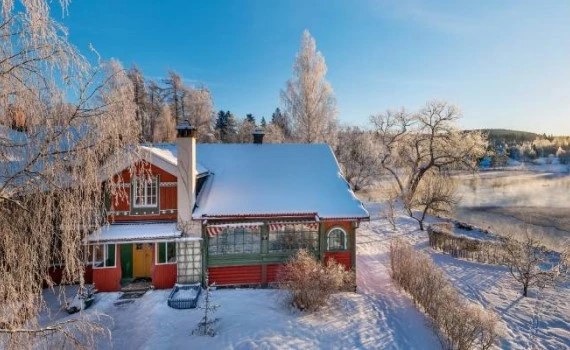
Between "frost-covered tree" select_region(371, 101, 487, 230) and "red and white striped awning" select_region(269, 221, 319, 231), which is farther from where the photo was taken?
"frost-covered tree" select_region(371, 101, 487, 230)

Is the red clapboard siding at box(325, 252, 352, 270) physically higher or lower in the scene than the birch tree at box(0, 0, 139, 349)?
lower

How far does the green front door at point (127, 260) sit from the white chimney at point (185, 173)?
2766mm

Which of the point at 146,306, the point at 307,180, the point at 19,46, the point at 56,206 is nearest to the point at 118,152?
the point at 56,206

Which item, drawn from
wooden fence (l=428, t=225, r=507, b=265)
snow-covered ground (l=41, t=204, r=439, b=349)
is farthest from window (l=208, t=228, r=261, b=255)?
wooden fence (l=428, t=225, r=507, b=265)

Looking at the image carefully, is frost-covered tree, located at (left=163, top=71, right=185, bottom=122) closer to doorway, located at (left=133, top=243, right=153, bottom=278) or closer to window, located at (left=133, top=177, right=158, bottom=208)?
window, located at (left=133, top=177, right=158, bottom=208)

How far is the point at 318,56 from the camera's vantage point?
31922 mm

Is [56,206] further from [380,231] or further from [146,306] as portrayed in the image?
[380,231]

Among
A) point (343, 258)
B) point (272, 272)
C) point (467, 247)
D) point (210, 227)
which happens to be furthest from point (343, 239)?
point (467, 247)

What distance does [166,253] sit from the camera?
12828mm

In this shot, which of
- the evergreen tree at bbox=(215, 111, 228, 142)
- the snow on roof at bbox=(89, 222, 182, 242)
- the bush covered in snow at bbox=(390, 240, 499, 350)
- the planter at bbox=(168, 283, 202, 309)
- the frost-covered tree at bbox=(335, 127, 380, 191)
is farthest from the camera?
the evergreen tree at bbox=(215, 111, 228, 142)

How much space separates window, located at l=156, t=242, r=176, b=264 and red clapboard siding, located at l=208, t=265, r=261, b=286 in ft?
5.15

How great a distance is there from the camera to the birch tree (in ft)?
14.0

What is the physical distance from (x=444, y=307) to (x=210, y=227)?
8351mm

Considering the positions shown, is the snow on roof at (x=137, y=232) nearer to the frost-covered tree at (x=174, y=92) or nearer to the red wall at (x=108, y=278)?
the red wall at (x=108, y=278)
